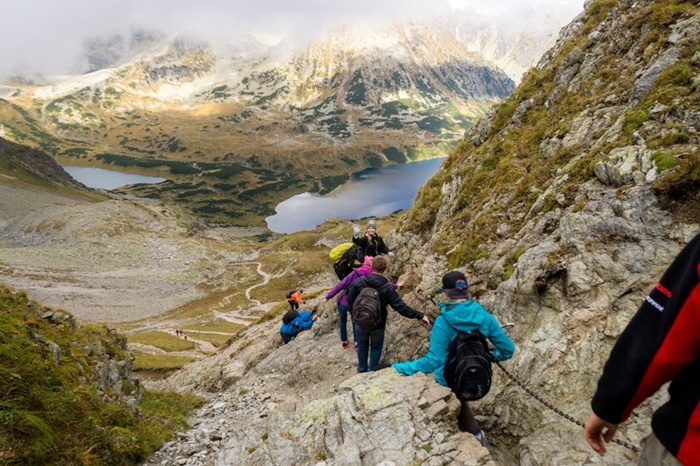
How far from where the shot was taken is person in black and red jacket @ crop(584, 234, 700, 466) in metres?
2.58

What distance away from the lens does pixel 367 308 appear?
1025 cm

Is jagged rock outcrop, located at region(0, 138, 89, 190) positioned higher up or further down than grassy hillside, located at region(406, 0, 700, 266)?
further down

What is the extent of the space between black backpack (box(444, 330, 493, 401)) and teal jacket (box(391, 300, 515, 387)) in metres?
0.16

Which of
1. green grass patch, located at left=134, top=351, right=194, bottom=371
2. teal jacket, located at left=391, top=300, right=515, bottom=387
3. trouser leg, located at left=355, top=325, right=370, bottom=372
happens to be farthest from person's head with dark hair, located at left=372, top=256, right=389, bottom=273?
green grass patch, located at left=134, top=351, right=194, bottom=371

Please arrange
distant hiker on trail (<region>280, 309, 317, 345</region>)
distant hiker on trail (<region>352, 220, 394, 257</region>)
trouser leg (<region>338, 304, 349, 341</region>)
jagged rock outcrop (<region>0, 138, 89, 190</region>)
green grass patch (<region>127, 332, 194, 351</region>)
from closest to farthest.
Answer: distant hiker on trail (<region>352, 220, 394, 257</region>) < trouser leg (<region>338, 304, 349, 341</region>) < distant hiker on trail (<region>280, 309, 317, 345</region>) < green grass patch (<region>127, 332, 194, 351</region>) < jagged rock outcrop (<region>0, 138, 89, 190</region>)

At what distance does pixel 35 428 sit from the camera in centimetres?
666

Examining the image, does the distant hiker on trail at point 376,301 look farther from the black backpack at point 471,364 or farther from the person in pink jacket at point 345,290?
the black backpack at point 471,364

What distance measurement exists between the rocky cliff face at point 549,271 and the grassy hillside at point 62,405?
146 cm

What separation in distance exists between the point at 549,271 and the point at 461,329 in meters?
4.14

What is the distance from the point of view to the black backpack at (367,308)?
10258 millimetres

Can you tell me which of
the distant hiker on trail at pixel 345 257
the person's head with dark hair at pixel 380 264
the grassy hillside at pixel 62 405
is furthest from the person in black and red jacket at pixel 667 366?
the distant hiker on trail at pixel 345 257

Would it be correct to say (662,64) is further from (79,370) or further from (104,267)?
(104,267)

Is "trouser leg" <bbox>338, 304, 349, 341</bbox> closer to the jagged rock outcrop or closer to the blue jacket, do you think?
the blue jacket

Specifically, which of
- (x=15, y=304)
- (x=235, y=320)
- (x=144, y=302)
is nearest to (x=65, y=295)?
(x=144, y=302)
